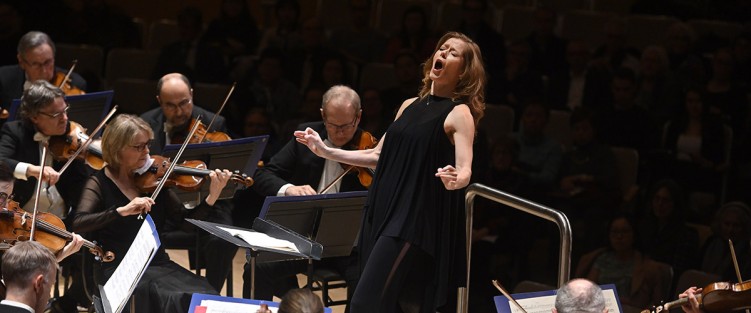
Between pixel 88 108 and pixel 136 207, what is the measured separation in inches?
44.8

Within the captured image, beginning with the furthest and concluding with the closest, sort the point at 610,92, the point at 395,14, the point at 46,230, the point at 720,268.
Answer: the point at 395,14 < the point at 610,92 < the point at 720,268 < the point at 46,230

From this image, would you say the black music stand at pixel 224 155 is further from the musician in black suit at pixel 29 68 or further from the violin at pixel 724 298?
the violin at pixel 724 298

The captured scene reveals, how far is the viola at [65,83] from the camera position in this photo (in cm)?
570

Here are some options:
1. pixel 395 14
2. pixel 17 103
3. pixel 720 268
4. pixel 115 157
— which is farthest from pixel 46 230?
pixel 395 14

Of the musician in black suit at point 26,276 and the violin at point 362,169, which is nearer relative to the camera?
the musician in black suit at point 26,276

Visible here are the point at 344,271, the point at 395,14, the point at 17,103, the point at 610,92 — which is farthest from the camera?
the point at 395,14

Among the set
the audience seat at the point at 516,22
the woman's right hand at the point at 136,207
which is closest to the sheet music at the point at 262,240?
the woman's right hand at the point at 136,207

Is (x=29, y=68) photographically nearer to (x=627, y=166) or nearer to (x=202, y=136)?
(x=202, y=136)

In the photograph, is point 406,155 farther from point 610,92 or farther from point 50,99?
point 610,92

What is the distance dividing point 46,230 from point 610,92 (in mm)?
4105

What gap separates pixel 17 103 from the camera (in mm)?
5176

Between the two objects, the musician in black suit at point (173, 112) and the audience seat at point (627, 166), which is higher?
the musician in black suit at point (173, 112)

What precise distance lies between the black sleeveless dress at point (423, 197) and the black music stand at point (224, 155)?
1086mm

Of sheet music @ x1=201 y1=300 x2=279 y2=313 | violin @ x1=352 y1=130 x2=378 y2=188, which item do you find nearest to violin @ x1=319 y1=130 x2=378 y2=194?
violin @ x1=352 y1=130 x2=378 y2=188
